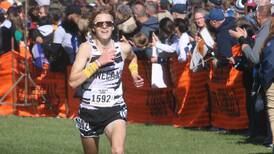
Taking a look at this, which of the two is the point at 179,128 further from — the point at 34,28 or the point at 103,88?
the point at 103,88

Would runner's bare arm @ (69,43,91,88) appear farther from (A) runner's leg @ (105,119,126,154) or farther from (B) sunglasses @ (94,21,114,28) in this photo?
(A) runner's leg @ (105,119,126,154)

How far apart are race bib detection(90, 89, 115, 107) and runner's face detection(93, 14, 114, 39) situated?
24.8 inches

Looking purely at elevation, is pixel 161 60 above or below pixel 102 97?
above

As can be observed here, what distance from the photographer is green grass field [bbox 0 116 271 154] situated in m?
13.7

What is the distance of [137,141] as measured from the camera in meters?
15.0

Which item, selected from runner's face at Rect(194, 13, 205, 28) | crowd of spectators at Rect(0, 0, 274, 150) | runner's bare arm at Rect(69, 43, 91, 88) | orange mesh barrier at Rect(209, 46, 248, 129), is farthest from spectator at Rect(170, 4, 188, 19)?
runner's bare arm at Rect(69, 43, 91, 88)

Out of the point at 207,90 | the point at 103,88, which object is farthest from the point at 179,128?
the point at 103,88

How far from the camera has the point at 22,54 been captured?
2091cm

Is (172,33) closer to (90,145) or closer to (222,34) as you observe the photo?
(222,34)

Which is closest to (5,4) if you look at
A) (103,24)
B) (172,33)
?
(172,33)

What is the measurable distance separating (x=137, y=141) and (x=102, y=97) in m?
5.12

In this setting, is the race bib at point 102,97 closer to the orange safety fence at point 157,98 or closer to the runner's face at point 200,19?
the orange safety fence at point 157,98

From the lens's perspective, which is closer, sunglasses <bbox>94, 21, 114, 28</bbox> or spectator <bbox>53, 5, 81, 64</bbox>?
sunglasses <bbox>94, 21, 114, 28</bbox>

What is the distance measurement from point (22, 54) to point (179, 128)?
5.53 m
